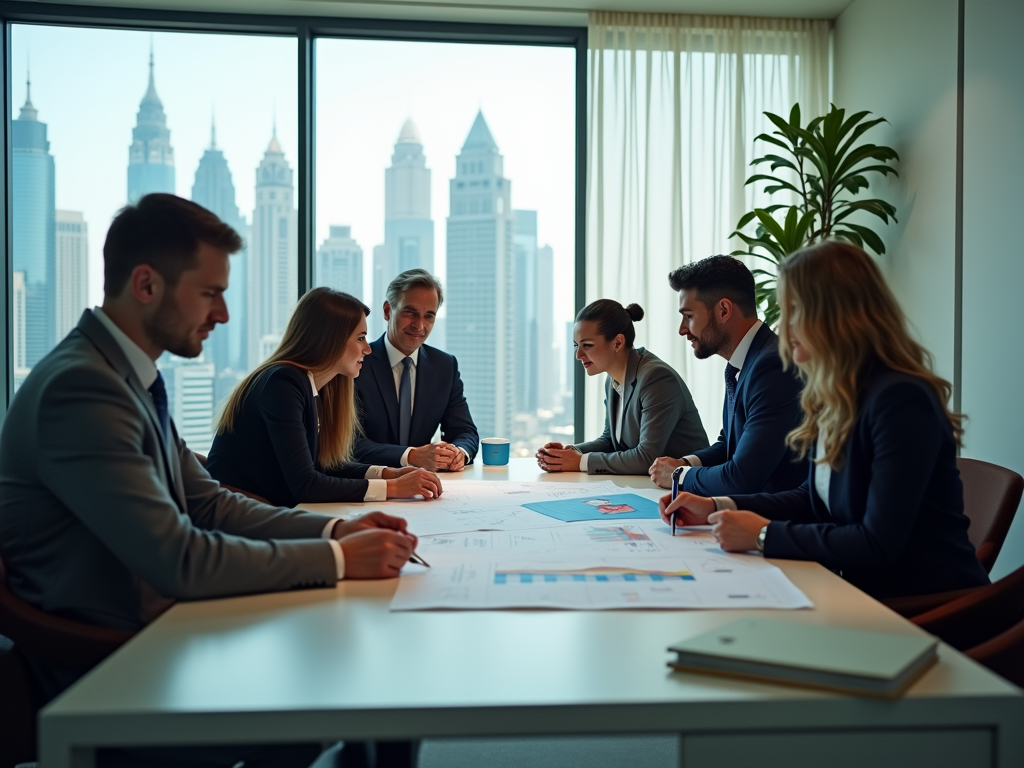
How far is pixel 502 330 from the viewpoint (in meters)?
5.34

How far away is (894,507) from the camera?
5.34 ft

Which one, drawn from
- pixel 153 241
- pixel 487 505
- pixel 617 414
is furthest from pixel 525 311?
pixel 153 241

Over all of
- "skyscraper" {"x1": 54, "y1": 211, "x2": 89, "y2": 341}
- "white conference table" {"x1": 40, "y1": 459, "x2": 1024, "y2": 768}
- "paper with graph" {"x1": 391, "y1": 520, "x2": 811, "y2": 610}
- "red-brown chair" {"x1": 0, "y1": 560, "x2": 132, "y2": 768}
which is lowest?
Answer: "red-brown chair" {"x1": 0, "y1": 560, "x2": 132, "y2": 768}

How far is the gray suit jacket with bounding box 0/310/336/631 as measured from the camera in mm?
1416

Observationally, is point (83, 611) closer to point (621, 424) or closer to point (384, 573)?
point (384, 573)

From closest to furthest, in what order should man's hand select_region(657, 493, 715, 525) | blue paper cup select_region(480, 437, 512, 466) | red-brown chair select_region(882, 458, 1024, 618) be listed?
man's hand select_region(657, 493, 715, 525) < red-brown chair select_region(882, 458, 1024, 618) < blue paper cup select_region(480, 437, 512, 466)

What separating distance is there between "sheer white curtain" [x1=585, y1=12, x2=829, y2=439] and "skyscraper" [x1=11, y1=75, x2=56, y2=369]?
123 inches

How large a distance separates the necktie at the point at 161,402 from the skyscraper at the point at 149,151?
3.76 m

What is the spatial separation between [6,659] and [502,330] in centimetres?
402

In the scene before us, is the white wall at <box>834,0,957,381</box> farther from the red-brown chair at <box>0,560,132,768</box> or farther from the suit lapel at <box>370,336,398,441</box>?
the red-brown chair at <box>0,560,132,768</box>

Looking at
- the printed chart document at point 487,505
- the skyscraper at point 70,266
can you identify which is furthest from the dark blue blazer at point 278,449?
the skyscraper at point 70,266

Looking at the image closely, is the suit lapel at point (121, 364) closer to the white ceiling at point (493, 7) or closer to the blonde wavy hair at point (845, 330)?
the blonde wavy hair at point (845, 330)

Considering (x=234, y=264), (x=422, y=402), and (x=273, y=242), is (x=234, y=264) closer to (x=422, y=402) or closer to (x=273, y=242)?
(x=273, y=242)

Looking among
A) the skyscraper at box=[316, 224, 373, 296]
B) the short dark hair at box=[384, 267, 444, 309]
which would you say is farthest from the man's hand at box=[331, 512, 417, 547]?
the skyscraper at box=[316, 224, 373, 296]
